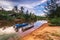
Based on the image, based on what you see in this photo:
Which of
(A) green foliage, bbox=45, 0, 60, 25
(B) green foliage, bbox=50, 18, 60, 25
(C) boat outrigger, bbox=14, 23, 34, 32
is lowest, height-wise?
(C) boat outrigger, bbox=14, 23, 34, 32

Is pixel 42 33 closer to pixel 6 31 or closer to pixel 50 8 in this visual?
pixel 50 8

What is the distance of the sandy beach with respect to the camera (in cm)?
200

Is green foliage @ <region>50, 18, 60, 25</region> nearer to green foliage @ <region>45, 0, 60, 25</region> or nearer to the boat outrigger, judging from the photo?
green foliage @ <region>45, 0, 60, 25</region>

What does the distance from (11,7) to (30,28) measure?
413 mm

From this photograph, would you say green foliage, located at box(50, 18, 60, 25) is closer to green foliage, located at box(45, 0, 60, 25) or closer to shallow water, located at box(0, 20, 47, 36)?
green foliage, located at box(45, 0, 60, 25)

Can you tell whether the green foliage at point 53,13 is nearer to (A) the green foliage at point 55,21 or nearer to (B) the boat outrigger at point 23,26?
(A) the green foliage at point 55,21

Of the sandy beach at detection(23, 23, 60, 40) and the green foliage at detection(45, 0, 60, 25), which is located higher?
the green foliage at detection(45, 0, 60, 25)

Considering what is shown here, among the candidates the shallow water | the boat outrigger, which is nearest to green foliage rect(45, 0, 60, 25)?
the shallow water

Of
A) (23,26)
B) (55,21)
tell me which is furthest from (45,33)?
(23,26)

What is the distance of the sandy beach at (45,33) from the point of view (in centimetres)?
200

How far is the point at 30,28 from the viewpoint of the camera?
207 cm

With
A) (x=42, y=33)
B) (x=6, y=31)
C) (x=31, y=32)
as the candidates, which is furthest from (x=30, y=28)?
(x=6, y=31)

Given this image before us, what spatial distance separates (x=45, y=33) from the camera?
6.71ft

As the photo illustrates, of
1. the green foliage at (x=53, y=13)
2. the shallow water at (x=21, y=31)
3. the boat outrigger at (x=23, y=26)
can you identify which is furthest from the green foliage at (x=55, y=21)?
the boat outrigger at (x=23, y=26)
